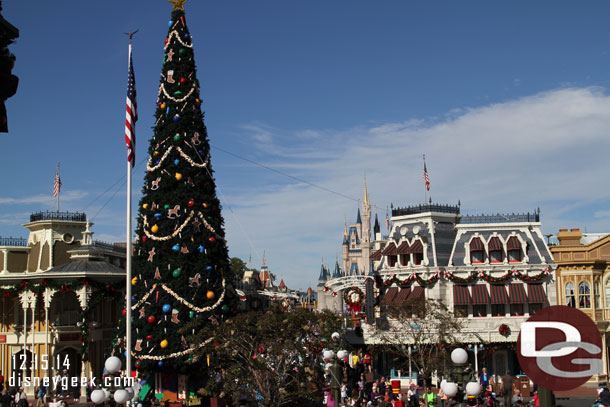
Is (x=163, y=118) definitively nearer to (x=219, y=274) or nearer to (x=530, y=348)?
(x=219, y=274)

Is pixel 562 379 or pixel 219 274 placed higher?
pixel 219 274

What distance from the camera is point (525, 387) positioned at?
32.8 meters

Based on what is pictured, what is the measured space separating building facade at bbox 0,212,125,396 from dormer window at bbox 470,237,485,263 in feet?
69.9

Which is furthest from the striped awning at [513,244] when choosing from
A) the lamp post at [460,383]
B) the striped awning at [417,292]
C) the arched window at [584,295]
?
the lamp post at [460,383]

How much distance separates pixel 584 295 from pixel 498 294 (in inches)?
232

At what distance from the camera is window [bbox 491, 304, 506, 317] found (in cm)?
3981

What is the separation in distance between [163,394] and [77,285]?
48.5 feet

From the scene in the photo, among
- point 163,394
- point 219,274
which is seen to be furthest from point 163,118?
point 163,394

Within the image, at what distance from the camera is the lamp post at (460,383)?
562 inches

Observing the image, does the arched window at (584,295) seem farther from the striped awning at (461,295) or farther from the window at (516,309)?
the striped awning at (461,295)

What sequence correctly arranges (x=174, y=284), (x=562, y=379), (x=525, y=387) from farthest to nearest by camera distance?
(x=525, y=387), (x=174, y=284), (x=562, y=379)

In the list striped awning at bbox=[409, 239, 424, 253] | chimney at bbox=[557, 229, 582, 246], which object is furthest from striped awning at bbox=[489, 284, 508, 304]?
chimney at bbox=[557, 229, 582, 246]

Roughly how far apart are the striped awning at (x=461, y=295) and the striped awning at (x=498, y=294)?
1387 mm

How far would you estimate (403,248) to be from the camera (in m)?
41.1
